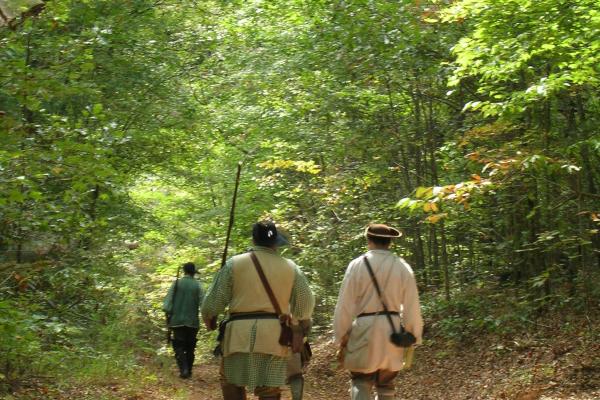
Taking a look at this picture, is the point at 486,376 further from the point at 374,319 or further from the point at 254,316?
the point at 254,316

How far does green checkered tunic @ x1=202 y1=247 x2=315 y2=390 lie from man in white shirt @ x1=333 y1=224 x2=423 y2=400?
0.46 meters

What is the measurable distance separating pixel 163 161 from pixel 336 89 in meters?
4.54

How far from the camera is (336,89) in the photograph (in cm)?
1567

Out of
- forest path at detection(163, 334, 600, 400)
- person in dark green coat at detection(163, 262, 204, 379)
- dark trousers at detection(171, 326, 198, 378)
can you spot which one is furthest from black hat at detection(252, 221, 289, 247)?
dark trousers at detection(171, 326, 198, 378)

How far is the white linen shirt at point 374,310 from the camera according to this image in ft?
22.7

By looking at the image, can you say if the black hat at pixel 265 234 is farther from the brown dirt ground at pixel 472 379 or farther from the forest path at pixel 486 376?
the forest path at pixel 486 376

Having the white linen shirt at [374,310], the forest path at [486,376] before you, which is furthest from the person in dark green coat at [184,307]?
the white linen shirt at [374,310]

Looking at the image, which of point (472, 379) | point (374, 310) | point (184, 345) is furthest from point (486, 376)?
point (184, 345)

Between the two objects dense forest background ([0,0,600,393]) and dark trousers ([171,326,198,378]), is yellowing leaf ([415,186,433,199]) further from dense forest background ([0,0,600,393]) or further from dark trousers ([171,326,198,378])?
dark trousers ([171,326,198,378])

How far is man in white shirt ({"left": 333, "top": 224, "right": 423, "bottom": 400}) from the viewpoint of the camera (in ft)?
22.7

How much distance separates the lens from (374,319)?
696cm

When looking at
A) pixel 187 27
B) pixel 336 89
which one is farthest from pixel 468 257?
pixel 187 27

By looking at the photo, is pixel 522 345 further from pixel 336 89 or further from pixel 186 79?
pixel 186 79

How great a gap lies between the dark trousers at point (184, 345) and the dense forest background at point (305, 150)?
778mm
